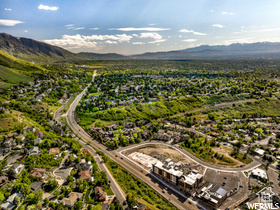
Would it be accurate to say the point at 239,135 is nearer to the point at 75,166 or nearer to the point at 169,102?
the point at 169,102

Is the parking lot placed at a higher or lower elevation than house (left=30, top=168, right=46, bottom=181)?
lower

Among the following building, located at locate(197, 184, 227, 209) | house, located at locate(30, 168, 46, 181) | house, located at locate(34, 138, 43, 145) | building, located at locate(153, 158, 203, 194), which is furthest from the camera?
house, located at locate(34, 138, 43, 145)

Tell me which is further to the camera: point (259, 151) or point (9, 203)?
point (259, 151)

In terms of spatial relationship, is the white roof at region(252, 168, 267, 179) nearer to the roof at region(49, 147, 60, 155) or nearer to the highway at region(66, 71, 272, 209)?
the highway at region(66, 71, 272, 209)

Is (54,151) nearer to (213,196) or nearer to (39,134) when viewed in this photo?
(39,134)

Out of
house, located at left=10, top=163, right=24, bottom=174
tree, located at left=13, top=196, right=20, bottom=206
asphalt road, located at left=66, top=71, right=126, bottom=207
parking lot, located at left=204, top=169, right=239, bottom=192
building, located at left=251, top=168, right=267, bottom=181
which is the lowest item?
parking lot, located at left=204, top=169, right=239, bottom=192

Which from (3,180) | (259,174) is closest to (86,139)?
(3,180)

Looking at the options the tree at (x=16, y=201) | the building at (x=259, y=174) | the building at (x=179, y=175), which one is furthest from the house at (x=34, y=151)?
the building at (x=259, y=174)

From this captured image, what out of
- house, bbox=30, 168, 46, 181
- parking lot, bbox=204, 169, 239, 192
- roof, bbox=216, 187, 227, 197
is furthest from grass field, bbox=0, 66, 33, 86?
roof, bbox=216, 187, 227, 197
